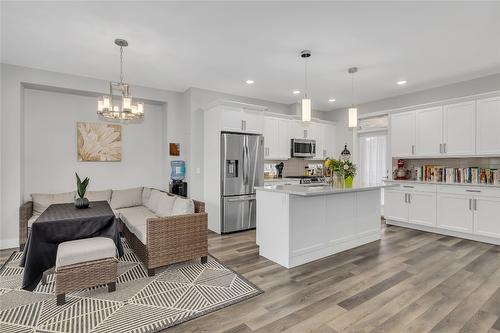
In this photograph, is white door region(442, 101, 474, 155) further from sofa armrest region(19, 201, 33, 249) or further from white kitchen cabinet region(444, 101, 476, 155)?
sofa armrest region(19, 201, 33, 249)

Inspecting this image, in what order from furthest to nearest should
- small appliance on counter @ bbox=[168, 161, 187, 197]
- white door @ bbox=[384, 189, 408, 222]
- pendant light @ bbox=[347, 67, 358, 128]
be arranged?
white door @ bbox=[384, 189, 408, 222] → small appliance on counter @ bbox=[168, 161, 187, 197] → pendant light @ bbox=[347, 67, 358, 128]

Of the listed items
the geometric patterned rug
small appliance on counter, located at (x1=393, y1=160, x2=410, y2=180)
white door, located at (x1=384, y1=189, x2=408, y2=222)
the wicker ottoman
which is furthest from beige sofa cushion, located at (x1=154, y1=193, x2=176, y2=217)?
small appliance on counter, located at (x1=393, y1=160, x2=410, y2=180)

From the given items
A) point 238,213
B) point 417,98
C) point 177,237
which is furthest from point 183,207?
point 417,98

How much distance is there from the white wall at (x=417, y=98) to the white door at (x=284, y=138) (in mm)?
1757

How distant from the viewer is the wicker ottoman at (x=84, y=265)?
95.3 inches

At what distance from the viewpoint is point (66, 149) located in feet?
15.4

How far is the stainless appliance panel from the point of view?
4.87 metres

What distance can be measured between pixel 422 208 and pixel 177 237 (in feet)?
15.4

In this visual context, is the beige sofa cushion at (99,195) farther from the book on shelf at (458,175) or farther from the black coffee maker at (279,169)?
the book on shelf at (458,175)

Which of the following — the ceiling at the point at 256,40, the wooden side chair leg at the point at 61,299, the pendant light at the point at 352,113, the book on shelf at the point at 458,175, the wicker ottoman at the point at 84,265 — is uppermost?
the ceiling at the point at 256,40

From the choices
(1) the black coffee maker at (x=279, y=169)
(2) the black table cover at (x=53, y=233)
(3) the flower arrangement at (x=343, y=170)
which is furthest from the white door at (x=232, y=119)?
(2) the black table cover at (x=53, y=233)

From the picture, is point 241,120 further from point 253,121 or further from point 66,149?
point 66,149

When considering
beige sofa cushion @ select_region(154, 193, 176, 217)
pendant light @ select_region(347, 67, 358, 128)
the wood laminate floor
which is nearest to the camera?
the wood laminate floor

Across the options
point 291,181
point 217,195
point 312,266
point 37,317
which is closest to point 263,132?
point 291,181
